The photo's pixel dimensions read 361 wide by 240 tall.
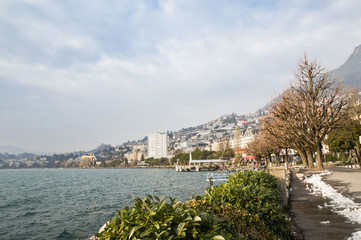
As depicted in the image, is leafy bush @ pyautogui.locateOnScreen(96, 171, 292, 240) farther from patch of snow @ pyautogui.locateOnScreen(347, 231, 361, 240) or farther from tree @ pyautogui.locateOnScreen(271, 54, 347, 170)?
tree @ pyautogui.locateOnScreen(271, 54, 347, 170)

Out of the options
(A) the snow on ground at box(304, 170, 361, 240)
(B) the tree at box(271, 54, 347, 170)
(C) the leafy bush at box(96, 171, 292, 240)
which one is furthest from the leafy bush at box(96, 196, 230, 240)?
(B) the tree at box(271, 54, 347, 170)

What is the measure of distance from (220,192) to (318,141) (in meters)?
23.6

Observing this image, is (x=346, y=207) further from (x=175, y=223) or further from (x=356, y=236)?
(x=175, y=223)

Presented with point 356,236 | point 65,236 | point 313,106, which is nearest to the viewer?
point 356,236

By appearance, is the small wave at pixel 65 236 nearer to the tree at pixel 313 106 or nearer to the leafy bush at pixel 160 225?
the leafy bush at pixel 160 225

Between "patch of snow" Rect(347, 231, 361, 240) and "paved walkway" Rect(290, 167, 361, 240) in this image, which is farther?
"paved walkway" Rect(290, 167, 361, 240)

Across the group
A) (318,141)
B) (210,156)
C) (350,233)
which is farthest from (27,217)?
(210,156)

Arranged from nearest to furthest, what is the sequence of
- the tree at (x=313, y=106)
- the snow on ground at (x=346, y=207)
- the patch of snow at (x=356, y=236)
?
the patch of snow at (x=356, y=236), the snow on ground at (x=346, y=207), the tree at (x=313, y=106)

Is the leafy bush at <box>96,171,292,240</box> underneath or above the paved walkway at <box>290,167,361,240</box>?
above

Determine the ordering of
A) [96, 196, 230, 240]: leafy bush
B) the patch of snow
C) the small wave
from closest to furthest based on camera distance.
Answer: [96, 196, 230, 240]: leafy bush, the patch of snow, the small wave

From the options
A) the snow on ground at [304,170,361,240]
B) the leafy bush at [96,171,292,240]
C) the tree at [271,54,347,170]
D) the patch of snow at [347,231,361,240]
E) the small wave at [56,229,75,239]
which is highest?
the tree at [271,54,347,170]

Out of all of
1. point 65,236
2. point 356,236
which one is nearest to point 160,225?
point 356,236

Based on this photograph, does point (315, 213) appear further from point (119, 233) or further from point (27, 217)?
point (27, 217)

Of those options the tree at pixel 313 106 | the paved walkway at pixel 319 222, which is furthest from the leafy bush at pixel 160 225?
the tree at pixel 313 106
